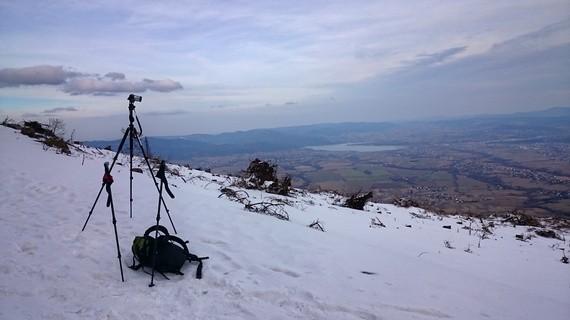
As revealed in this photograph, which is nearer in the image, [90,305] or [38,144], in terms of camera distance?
[90,305]

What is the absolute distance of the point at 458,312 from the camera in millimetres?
3883

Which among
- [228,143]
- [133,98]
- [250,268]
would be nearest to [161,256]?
[250,268]

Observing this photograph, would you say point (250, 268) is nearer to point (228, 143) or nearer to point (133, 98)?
point (133, 98)

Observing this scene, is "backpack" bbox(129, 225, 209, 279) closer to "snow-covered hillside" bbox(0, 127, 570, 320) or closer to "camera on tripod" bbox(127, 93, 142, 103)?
"snow-covered hillside" bbox(0, 127, 570, 320)

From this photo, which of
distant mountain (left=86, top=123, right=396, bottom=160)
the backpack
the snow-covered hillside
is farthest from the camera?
distant mountain (left=86, top=123, right=396, bottom=160)

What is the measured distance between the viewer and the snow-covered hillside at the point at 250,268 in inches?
148

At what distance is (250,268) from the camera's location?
4.78m

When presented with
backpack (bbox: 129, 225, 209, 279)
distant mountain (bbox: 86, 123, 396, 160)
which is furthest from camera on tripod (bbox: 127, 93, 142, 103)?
distant mountain (bbox: 86, 123, 396, 160)

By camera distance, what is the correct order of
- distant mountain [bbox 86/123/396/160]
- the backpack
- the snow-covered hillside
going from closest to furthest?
the snow-covered hillside → the backpack → distant mountain [bbox 86/123/396/160]

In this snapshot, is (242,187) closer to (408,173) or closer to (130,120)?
(130,120)

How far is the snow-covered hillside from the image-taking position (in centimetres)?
376

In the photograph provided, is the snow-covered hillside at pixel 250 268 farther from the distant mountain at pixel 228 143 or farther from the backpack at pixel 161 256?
the distant mountain at pixel 228 143

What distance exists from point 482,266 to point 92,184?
863cm

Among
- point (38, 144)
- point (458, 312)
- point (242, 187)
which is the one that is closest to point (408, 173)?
point (242, 187)
